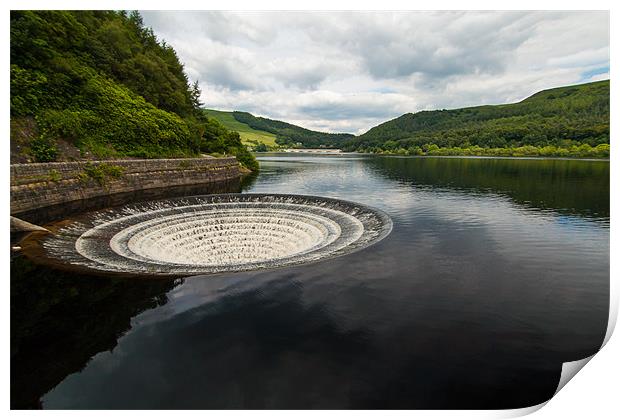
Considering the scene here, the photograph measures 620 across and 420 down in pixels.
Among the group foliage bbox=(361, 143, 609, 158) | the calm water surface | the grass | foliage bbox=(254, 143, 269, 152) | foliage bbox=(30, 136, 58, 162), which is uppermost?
the grass

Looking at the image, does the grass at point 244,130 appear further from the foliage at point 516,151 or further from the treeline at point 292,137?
the foliage at point 516,151

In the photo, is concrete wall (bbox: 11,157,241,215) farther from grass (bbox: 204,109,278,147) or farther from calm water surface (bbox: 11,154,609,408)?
grass (bbox: 204,109,278,147)

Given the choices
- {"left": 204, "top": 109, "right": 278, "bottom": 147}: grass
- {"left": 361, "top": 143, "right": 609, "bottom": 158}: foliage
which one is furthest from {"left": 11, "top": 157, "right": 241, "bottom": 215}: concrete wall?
→ {"left": 204, "top": 109, "right": 278, "bottom": 147}: grass

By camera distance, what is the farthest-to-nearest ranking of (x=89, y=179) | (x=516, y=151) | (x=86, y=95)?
(x=516, y=151), (x=86, y=95), (x=89, y=179)

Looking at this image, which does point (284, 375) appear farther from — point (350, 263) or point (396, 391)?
point (350, 263)

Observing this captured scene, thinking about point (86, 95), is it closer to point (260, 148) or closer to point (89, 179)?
point (89, 179)

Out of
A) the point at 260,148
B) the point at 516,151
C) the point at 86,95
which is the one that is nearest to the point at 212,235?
the point at 86,95

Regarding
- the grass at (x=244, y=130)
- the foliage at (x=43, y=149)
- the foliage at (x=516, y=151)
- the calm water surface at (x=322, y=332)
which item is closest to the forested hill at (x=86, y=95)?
the foliage at (x=43, y=149)
